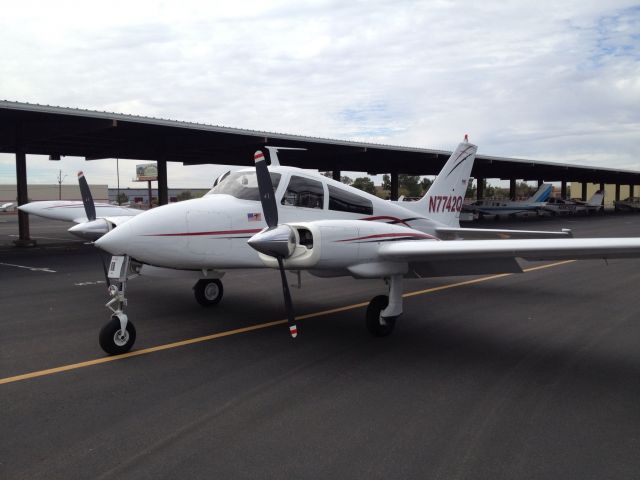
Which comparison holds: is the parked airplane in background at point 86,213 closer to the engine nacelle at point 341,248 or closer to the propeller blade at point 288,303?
the engine nacelle at point 341,248

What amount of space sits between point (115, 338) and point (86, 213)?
476cm

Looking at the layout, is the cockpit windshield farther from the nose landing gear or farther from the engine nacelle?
the nose landing gear

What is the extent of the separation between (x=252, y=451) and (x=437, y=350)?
369 cm

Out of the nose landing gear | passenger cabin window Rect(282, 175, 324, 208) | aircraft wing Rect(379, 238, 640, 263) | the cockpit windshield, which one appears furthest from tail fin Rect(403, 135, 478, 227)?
the nose landing gear

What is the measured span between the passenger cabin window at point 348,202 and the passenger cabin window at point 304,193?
0.24 metres

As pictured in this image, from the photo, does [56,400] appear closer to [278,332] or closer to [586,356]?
[278,332]

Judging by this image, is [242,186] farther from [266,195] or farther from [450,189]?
[450,189]

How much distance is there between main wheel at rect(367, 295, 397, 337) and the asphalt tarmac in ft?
0.57

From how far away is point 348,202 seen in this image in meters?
8.73

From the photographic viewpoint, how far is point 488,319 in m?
8.74

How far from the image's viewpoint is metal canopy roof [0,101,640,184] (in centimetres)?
1989

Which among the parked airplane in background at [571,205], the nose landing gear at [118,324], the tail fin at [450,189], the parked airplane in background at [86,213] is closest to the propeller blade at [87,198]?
the parked airplane in background at [86,213]

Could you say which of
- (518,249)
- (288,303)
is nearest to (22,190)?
(288,303)

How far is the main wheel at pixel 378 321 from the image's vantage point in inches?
295
